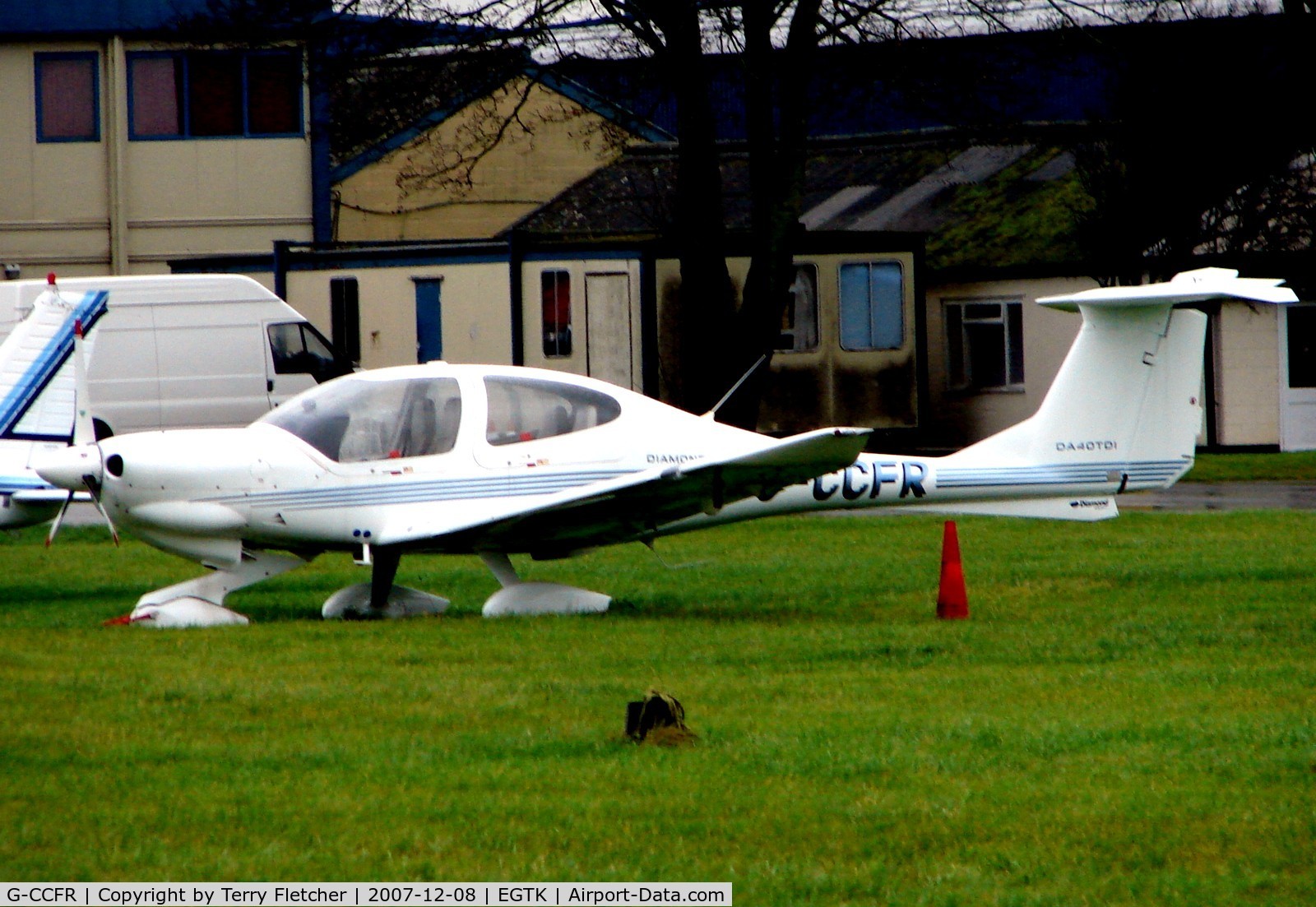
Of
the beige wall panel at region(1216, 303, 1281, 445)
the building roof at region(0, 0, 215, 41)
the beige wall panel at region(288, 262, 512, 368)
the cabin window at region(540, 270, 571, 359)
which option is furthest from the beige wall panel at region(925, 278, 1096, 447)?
the building roof at region(0, 0, 215, 41)

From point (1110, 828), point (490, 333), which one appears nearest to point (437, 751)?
point (1110, 828)

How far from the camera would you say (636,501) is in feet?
35.7

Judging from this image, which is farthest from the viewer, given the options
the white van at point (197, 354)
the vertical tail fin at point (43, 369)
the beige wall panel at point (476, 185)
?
the beige wall panel at point (476, 185)

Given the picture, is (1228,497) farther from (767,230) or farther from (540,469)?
(540,469)

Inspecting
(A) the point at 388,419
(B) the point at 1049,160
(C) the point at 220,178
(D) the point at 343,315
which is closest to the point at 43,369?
(A) the point at 388,419

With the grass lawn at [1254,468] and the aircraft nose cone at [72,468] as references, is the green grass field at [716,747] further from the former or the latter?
the grass lawn at [1254,468]

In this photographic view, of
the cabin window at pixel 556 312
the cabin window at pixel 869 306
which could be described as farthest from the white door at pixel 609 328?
the cabin window at pixel 869 306

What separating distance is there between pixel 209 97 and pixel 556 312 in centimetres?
898

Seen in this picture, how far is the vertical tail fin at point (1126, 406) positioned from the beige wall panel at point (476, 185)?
2611 cm

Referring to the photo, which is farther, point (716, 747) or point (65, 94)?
point (65, 94)

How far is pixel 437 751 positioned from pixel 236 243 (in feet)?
84.1

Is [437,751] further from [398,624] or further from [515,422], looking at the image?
[515,422]

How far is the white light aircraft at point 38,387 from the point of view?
39.1 feet

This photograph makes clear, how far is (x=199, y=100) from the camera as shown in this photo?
1231 inches
